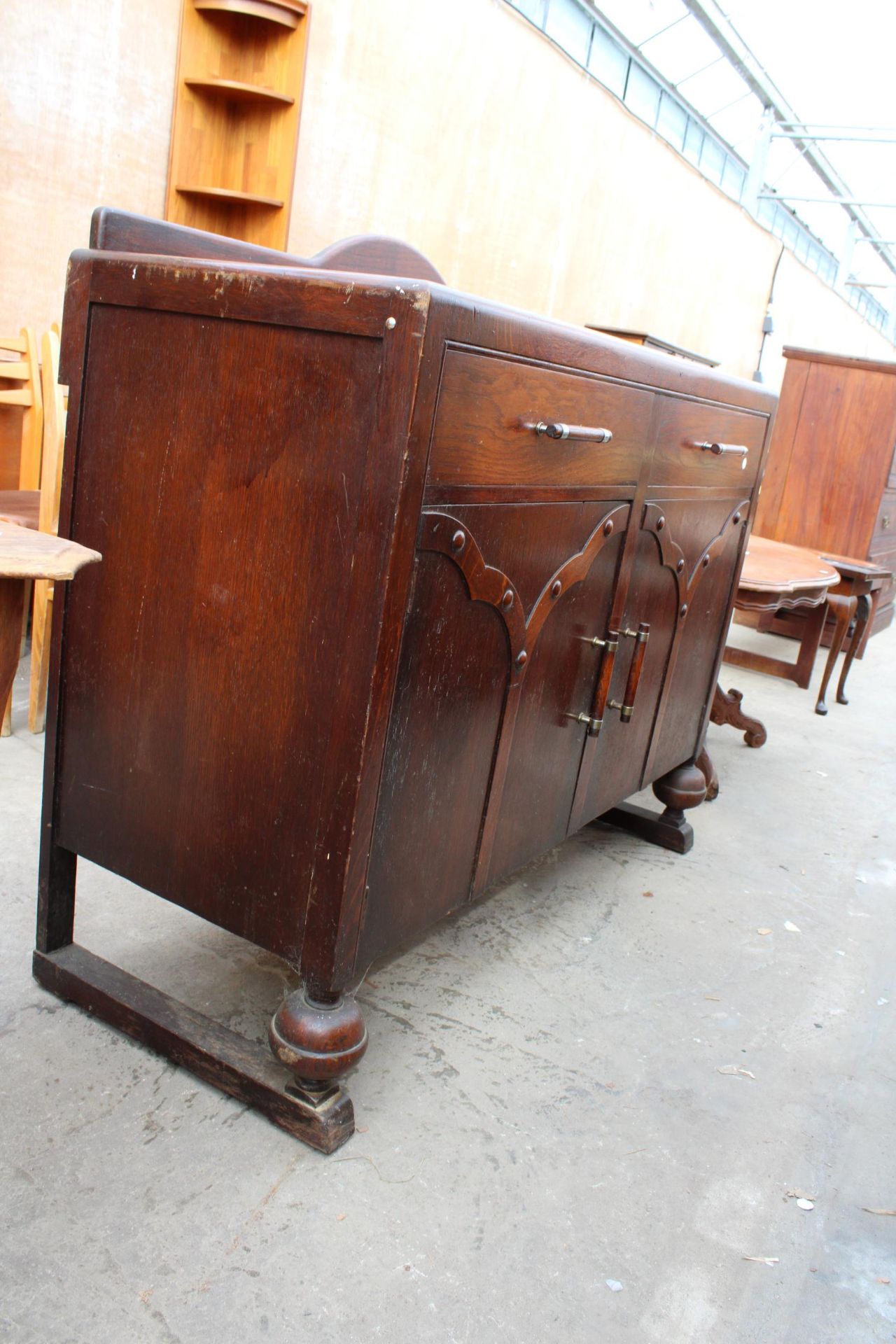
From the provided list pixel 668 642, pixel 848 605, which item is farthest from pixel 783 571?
pixel 668 642

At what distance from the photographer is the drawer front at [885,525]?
5.96 meters

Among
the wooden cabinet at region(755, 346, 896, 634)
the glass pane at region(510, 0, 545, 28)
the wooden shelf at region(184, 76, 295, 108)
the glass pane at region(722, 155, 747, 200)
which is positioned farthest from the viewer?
the glass pane at region(722, 155, 747, 200)

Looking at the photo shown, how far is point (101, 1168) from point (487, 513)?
104cm

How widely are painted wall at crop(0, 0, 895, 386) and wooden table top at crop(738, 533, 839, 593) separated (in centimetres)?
299

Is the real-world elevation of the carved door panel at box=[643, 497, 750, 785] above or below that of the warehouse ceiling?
below

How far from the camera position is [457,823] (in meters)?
1.68

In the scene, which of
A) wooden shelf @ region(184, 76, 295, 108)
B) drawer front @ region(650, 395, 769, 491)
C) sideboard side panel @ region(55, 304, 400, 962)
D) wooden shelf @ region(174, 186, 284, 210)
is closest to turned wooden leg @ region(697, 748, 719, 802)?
drawer front @ region(650, 395, 769, 491)

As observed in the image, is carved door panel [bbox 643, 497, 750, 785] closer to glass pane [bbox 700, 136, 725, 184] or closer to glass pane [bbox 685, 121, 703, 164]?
glass pane [bbox 685, 121, 703, 164]

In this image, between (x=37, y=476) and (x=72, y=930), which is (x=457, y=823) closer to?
(x=72, y=930)

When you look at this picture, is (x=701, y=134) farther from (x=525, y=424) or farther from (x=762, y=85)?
(x=525, y=424)

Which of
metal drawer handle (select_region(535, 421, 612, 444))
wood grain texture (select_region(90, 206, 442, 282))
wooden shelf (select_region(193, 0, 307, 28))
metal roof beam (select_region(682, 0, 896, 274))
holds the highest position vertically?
metal roof beam (select_region(682, 0, 896, 274))

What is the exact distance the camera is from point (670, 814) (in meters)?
2.89

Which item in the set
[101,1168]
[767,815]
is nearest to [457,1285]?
[101,1168]

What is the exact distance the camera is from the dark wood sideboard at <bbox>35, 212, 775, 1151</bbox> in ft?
4.37
